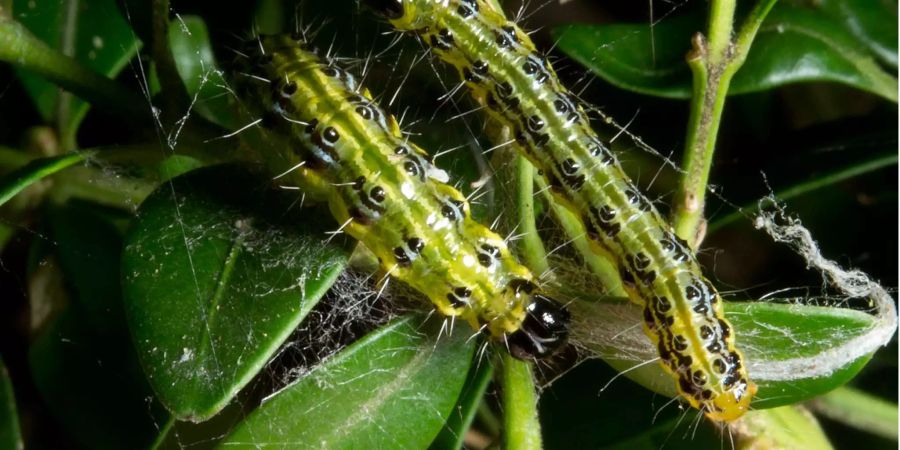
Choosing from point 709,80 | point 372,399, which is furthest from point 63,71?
point 709,80

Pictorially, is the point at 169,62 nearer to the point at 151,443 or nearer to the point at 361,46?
the point at 361,46

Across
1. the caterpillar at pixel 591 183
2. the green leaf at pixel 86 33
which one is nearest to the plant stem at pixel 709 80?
the caterpillar at pixel 591 183

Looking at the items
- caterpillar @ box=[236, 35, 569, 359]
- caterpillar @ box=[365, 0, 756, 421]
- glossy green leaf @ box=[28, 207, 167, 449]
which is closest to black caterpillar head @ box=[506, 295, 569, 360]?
caterpillar @ box=[236, 35, 569, 359]

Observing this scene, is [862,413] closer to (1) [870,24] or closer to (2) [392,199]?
(1) [870,24]

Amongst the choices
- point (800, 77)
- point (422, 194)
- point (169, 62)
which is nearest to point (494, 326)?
point (422, 194)

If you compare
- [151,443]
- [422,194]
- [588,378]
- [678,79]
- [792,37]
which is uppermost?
[792,37]

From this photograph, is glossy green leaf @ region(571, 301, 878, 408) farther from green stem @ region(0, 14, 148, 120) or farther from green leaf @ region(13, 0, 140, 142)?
green leaf @ region(13, 0, 140, 142)
